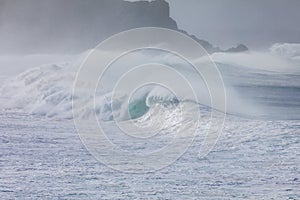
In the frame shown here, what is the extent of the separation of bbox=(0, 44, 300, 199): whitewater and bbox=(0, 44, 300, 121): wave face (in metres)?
0.01

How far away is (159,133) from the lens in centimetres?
765

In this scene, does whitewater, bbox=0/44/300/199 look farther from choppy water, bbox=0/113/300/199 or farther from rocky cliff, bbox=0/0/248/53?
rocky cliff, bbox=0/0/248/53

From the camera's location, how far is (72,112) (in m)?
8.14

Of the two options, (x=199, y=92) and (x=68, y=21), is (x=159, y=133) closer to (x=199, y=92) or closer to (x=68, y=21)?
(x=199, y=92)

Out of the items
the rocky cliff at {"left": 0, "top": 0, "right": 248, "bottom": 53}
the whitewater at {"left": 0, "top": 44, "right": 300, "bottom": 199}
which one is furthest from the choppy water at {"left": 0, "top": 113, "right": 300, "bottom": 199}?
the rocky cliff at {"left": 0, "top": 0, "right": 248, "bottom": 53}

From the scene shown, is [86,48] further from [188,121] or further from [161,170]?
[161,170]

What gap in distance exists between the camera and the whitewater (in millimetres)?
5387

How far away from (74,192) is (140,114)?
3.25 meters

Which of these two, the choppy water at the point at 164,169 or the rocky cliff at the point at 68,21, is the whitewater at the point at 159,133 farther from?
the rocky cliff at the point at 68,21

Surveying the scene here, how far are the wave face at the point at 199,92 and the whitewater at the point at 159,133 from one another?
0.01 metres

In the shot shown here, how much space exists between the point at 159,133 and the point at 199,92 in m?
1.02

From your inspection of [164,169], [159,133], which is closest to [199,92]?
[159,133]

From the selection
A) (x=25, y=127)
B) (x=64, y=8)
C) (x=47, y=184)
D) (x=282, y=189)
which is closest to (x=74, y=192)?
(x=47, y=184)

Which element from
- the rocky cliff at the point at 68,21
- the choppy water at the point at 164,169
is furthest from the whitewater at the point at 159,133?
the rocky cliff at the point at 68,21
